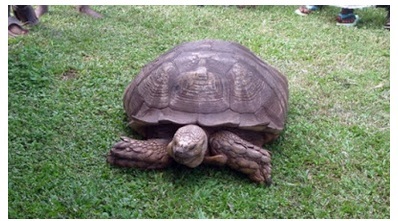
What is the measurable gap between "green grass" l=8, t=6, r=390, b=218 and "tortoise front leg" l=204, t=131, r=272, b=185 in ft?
0.24

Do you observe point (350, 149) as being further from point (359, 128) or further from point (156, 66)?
point (156, 66)

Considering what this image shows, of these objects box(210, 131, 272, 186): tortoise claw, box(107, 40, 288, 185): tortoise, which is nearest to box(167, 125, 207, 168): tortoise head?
box(107, 40, 288, 185): tortoise

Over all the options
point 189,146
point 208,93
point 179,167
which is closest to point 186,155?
point 189,146

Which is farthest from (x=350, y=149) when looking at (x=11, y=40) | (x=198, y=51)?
(x=11, y=40)

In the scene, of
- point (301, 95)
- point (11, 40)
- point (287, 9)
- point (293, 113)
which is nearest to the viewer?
point (293, 113)

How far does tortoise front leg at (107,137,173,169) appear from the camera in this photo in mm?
2555

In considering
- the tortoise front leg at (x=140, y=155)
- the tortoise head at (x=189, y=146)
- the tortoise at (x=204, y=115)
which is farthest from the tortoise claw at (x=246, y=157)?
the tortoise front leg at (x=140, y=155)

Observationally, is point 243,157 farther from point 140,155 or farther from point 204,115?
point 140,155

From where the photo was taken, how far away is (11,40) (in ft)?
14.2

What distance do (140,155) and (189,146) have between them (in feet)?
1.03

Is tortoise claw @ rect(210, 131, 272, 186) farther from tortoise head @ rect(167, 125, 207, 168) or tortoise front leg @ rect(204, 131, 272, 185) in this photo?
tortoise head @ rect(167, 125, 207, 168)

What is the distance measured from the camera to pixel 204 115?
257 cm

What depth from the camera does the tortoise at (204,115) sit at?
252 centimetres

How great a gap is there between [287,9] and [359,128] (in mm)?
3058
